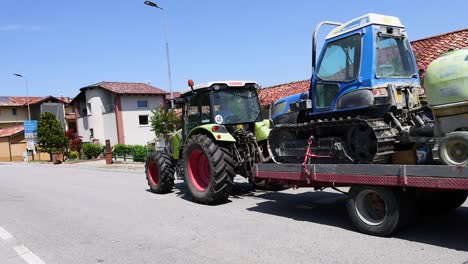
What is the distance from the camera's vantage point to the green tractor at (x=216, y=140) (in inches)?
332

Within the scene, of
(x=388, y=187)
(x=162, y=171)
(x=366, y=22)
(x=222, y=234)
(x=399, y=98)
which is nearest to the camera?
(x=388, y=187)

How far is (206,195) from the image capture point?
8.66 metres

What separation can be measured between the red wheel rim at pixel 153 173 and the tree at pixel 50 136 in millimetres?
31015

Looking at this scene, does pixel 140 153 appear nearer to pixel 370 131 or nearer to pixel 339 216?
pixel 339 216

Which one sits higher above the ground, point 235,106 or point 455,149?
point 235,106

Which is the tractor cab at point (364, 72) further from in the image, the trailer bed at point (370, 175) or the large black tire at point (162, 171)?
the large black tire at point (162, 171)

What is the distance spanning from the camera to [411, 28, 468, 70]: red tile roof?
15.1m

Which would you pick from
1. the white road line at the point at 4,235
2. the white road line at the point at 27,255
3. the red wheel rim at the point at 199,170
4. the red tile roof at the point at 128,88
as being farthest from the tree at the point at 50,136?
the white road line at the point at 27,255

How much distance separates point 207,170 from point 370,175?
4422 millimetres

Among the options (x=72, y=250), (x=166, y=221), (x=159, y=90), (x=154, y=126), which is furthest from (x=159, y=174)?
(x=159, y=90)

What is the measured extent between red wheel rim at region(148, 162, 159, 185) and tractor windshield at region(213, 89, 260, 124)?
2731 mm

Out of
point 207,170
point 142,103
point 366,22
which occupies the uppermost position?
point 142,103

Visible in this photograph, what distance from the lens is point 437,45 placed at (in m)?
16.4

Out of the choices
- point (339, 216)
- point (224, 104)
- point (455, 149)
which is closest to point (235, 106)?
point (224, 104)
